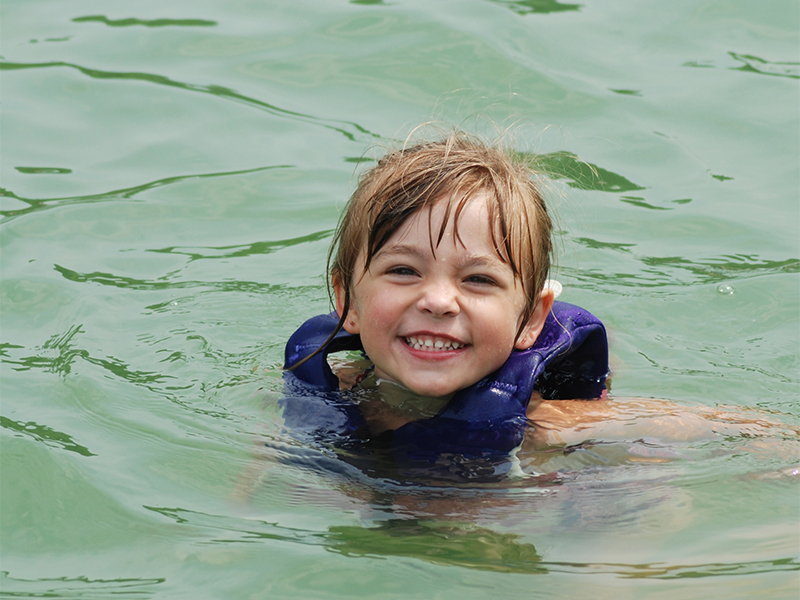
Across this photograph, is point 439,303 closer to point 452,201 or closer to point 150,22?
point 452,201

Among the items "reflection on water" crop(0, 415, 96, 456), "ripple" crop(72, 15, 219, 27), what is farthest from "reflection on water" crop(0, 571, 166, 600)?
"ripple" crop(72, 15, 219, 27)

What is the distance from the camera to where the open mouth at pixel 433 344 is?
3.43m

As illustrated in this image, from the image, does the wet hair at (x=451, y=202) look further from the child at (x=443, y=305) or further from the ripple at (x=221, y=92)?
the ripple at (x=221, y=92)

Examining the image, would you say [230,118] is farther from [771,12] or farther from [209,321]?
[771,12]

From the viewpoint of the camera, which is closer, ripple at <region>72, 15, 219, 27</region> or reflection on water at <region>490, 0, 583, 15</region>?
ripple at <region>72, 15, 219, 27</region>

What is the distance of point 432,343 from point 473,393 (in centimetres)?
25

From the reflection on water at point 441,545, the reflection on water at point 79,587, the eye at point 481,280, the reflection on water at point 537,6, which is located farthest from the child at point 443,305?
the reflection on water at point 537,6

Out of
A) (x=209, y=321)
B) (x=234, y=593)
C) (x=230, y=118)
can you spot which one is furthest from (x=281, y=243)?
(x=234, y=593)

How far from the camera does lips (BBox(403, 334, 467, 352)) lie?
3.42 metres

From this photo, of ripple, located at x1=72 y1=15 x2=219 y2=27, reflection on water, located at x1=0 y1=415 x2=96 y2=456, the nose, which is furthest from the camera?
ripple, located at x1=72 y1=15 x2=219 y2=27

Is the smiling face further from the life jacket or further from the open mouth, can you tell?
the life jacket

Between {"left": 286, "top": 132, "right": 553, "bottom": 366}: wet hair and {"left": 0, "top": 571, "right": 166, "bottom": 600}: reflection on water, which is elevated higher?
{"left": 286, "top": 132, "right": 553, "bottom": 366}: wet hair

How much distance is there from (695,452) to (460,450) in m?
0.83

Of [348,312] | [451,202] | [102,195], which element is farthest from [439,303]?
[102,195]
